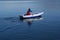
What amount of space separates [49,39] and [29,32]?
5.79m

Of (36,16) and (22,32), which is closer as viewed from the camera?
(22,32)

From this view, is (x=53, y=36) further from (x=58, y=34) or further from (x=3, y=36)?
(x=3, y=36)

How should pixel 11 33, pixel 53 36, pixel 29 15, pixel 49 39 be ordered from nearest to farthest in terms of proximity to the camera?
pixel 49 39 < pixel 53 36 < pixel 11 33 < pixel 29 15

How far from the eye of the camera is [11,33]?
3111 centimetres

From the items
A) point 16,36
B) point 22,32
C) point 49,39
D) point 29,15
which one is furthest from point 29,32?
point 29,15

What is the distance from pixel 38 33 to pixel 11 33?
433cm

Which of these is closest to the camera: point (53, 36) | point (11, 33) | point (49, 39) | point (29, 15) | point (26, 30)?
point (49, 39)

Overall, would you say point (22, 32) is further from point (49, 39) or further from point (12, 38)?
point (49, 39)

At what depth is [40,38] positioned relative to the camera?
2786 centimetres

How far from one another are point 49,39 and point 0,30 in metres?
9.32

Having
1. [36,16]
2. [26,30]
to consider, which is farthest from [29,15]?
[26,30]

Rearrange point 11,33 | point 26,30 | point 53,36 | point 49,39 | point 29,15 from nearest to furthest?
point 49,39 < point 53,36 < point 11,33 < point 26,30 < point 29,15

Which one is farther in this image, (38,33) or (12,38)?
(38,33)

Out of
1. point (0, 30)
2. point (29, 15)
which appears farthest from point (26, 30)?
point (29, 15)
